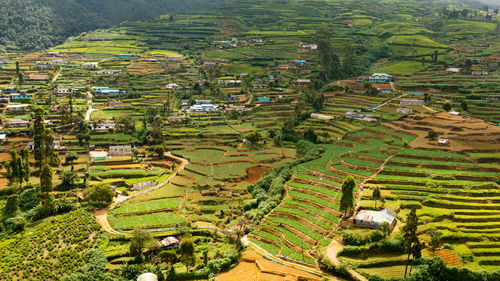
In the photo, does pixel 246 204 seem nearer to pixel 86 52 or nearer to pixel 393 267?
pixel 393 267

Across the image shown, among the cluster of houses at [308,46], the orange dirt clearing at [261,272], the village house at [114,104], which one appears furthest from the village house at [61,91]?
the cluster of houses at [308,46]

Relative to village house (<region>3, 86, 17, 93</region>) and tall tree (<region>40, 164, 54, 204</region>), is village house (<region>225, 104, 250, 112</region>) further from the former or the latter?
village house (<region>3, 86, 17, 93</region>)

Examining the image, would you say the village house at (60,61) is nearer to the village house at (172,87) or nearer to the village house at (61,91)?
the village house at (61,91)

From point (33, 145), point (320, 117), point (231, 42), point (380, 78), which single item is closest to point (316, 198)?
point (320, 117)

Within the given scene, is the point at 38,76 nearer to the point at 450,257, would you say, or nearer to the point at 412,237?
the point at 412,237

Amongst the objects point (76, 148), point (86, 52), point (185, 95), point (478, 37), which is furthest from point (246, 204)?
point (478, 37)

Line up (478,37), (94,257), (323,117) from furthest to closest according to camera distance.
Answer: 1. (478,37)
2. (323,117)
3. (94,257)
